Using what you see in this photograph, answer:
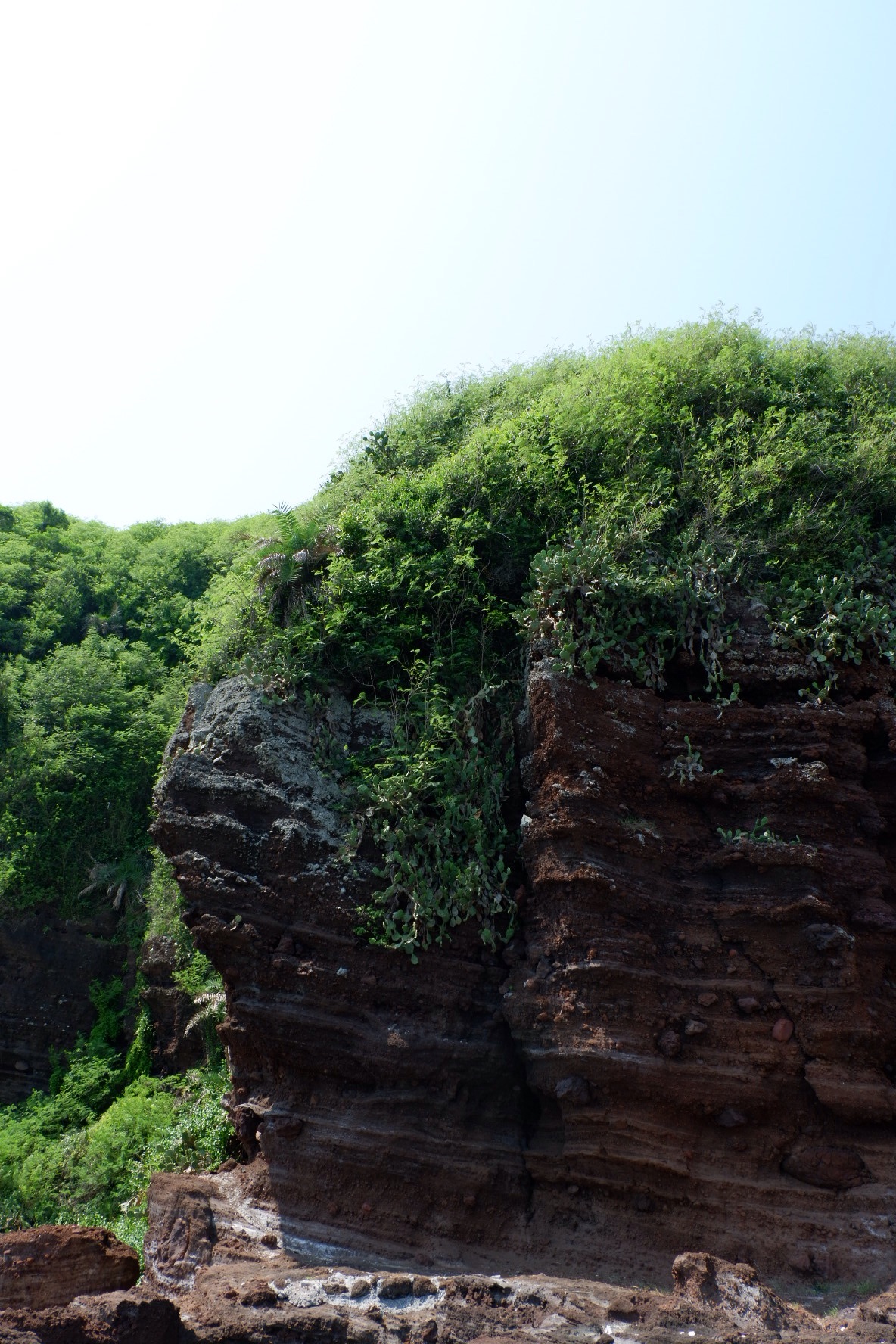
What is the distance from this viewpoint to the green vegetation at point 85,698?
672 inches

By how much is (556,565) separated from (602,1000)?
4.60 metres

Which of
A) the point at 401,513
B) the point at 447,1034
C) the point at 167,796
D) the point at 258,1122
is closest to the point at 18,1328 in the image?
the point at 258,1122

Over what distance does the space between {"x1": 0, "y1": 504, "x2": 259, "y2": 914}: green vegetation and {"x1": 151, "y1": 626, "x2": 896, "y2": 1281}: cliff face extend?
5.05 m

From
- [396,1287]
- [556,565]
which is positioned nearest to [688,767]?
[556,565]

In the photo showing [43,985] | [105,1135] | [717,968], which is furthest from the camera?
[43,985]

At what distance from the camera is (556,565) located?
1010 centimetres

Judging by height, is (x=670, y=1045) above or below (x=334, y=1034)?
above

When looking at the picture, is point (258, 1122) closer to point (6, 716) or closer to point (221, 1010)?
point (221, 1010)

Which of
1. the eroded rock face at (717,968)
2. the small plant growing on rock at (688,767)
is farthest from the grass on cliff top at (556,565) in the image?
Answer: the small plant growing on rock at (688,767)

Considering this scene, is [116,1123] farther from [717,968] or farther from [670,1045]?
[717,968]

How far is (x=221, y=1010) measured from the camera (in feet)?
42.5

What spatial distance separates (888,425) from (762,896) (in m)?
6.85

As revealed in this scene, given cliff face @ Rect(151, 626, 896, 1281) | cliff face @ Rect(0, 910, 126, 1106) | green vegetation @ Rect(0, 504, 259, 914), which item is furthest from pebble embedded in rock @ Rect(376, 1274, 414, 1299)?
cliff face @ Rect(0, 910, 126, 1106)

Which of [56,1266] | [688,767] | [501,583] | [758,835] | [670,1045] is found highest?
[501,583]
